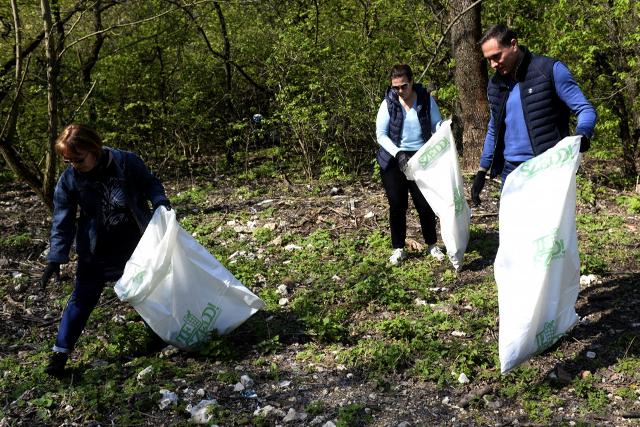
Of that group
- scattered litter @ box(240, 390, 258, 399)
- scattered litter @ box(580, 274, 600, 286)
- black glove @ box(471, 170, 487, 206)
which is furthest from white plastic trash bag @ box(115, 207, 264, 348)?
scattered litter @ box(580, 274, 600, 286)

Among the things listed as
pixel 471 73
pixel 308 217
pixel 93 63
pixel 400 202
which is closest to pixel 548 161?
pixel 400 202

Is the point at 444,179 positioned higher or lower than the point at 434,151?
lower

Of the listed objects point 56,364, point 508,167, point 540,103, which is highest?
point 540,103

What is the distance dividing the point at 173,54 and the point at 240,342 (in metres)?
7.12

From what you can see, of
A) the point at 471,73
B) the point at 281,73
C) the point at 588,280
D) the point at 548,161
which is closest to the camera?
the point at 548,161

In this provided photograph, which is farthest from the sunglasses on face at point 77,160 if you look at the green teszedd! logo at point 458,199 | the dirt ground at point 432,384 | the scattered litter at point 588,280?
the scattered litter at point 588,280

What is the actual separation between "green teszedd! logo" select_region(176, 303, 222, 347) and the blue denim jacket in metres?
0.62

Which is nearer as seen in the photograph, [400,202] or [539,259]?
[539,259]

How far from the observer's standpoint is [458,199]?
4.72m

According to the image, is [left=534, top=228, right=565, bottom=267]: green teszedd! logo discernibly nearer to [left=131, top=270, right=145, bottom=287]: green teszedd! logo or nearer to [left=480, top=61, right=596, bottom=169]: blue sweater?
[left=480, top=61, right=596, bottom=169]: blue sweater

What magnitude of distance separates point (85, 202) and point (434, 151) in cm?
250

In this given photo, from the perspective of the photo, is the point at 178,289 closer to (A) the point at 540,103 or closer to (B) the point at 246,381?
(B) the point at 246,381

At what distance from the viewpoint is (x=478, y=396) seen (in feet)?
10.7

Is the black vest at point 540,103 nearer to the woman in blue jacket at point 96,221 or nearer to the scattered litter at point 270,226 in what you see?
the woman in blue jacket at point 96,221
